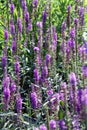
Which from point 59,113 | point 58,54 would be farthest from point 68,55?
point 58,54

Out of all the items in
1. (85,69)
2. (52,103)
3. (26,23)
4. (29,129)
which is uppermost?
(26,23)

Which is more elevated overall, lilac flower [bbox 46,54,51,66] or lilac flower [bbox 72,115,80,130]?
lilac flower [bbox 46,54,51,66]

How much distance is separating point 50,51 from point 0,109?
2.18ft

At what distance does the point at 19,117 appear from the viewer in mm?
2721

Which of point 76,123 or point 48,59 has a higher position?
point 48,59

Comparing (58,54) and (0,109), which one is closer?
(0,109)

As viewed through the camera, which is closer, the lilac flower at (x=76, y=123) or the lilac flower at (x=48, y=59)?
the lilac flower at (x=76, y=123)

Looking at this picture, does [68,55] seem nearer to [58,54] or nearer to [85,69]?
[85,69]

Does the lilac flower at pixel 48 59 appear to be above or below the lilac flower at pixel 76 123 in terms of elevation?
above

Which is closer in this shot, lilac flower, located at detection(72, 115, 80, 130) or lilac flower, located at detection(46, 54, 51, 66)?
lilac flower, located at detection(72, 115, 80, 130)

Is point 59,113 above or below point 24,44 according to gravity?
below

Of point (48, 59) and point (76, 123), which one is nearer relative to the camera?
point (76, 123)

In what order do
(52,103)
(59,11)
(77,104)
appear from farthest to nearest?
(59,11) → (52,103) → (77,104)

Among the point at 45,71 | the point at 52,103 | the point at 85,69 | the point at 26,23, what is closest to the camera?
the point at 85,69
